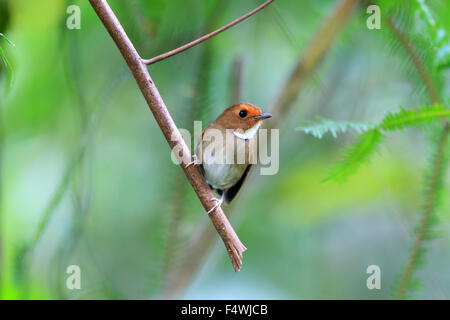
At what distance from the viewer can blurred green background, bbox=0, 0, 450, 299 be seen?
194cm

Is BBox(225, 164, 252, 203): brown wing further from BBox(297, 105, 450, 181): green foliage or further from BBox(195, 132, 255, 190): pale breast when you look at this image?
BBox(297, 105, 450, 181): green foliage

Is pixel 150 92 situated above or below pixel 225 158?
below

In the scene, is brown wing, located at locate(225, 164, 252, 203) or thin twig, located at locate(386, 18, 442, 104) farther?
brown wing, located at locate(225, 164, 252, 203)

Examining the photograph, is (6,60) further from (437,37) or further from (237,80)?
(437,37)

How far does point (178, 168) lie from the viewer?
1.91 m

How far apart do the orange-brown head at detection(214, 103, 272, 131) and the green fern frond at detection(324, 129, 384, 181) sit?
48 cm

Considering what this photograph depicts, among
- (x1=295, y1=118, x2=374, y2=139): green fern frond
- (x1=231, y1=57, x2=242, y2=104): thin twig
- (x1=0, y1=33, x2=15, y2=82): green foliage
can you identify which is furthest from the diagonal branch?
(x1=231, y1=57, x2=242, y2=104): thin twig

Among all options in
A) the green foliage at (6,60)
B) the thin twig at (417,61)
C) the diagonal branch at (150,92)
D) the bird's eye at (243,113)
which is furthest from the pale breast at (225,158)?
the green foliage at (6,60)

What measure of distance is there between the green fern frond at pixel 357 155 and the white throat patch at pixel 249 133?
1.82 ft

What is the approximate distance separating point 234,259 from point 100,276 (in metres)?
0.99

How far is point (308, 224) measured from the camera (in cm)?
296

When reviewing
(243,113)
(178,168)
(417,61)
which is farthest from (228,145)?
(417,61)

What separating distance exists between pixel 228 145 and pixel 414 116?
85 centimetres
